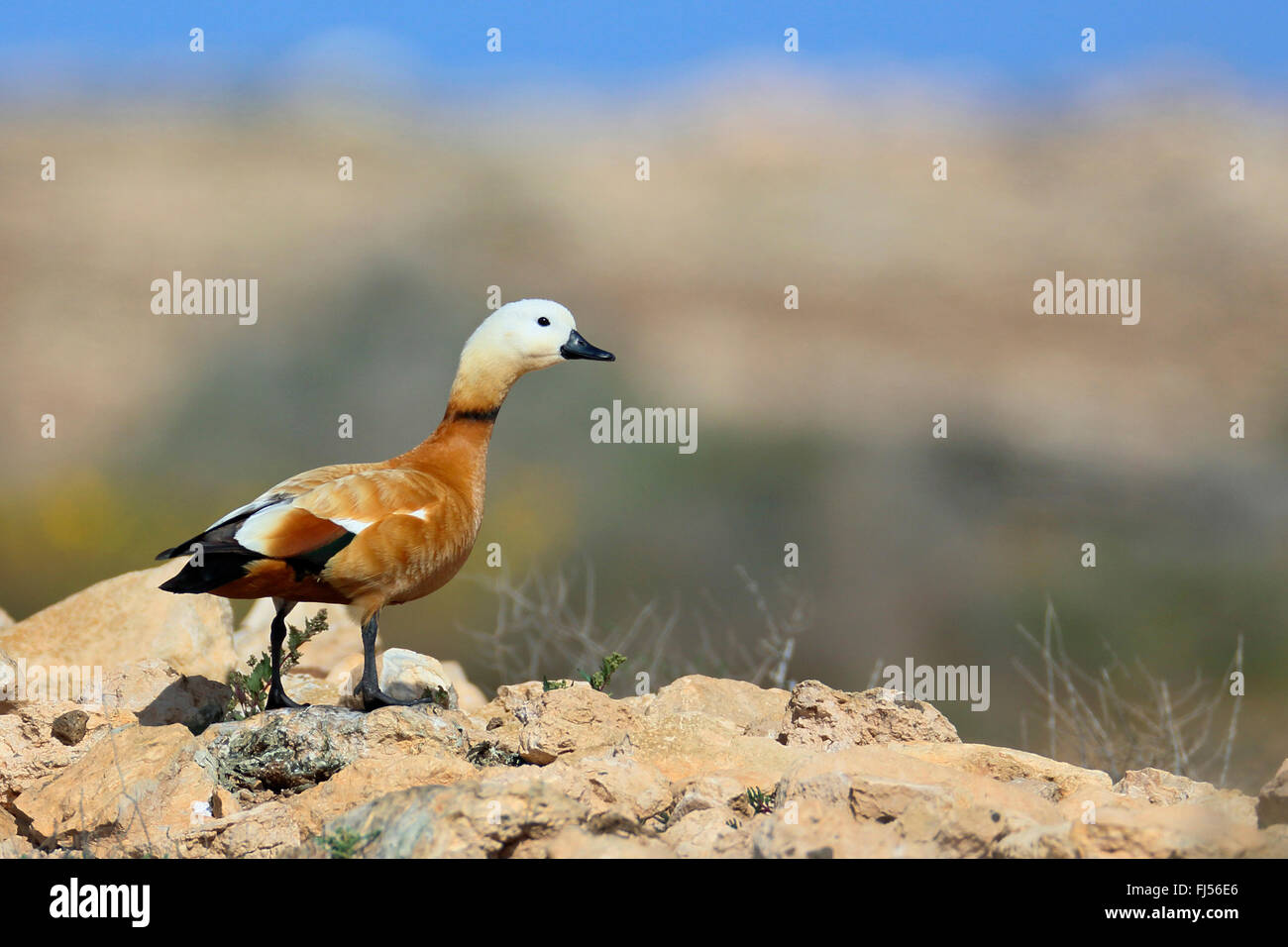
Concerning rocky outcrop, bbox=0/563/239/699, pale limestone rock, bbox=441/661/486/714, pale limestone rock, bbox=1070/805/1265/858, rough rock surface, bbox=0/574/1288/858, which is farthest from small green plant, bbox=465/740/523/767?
rocky outcrop, bbox=0/563/239/699

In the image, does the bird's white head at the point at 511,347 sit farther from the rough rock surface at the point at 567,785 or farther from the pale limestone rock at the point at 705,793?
the pale limestone rock at the point at 705,793

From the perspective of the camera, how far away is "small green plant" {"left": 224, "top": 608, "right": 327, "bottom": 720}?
7.71 meters

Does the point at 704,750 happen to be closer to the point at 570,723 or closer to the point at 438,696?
the point at 570,723

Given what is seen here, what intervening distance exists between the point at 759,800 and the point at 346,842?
185 cm

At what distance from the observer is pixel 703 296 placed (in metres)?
39.7

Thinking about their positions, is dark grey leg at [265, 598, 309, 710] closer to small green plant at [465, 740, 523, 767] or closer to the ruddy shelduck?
the ruddy shelduck

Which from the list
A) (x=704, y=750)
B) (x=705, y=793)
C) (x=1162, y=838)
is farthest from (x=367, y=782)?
(x=1162, y=838)

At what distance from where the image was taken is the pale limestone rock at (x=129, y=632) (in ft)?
29.7

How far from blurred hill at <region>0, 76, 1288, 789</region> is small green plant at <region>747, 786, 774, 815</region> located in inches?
333

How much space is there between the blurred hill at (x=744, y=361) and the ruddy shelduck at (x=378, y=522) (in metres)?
8.51

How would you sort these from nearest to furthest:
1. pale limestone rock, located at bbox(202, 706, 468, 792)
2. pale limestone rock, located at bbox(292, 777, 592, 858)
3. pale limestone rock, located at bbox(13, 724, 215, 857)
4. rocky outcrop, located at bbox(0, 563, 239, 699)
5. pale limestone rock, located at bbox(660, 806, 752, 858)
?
pale limestone rock, located at bbox(292, 777, 592, 858), pale limestone rock, located at bbox(660, 806, 752, 858), pale limestone rock, located at bbox(13, 724, 215, 857), pale limestone rock, located at bbox(202, 706, 468, 792), rocky outcrop, located at bbox(0, 563, 239, 699)

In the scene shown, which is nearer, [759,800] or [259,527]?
[759,800]

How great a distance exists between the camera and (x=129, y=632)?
9211 mm
